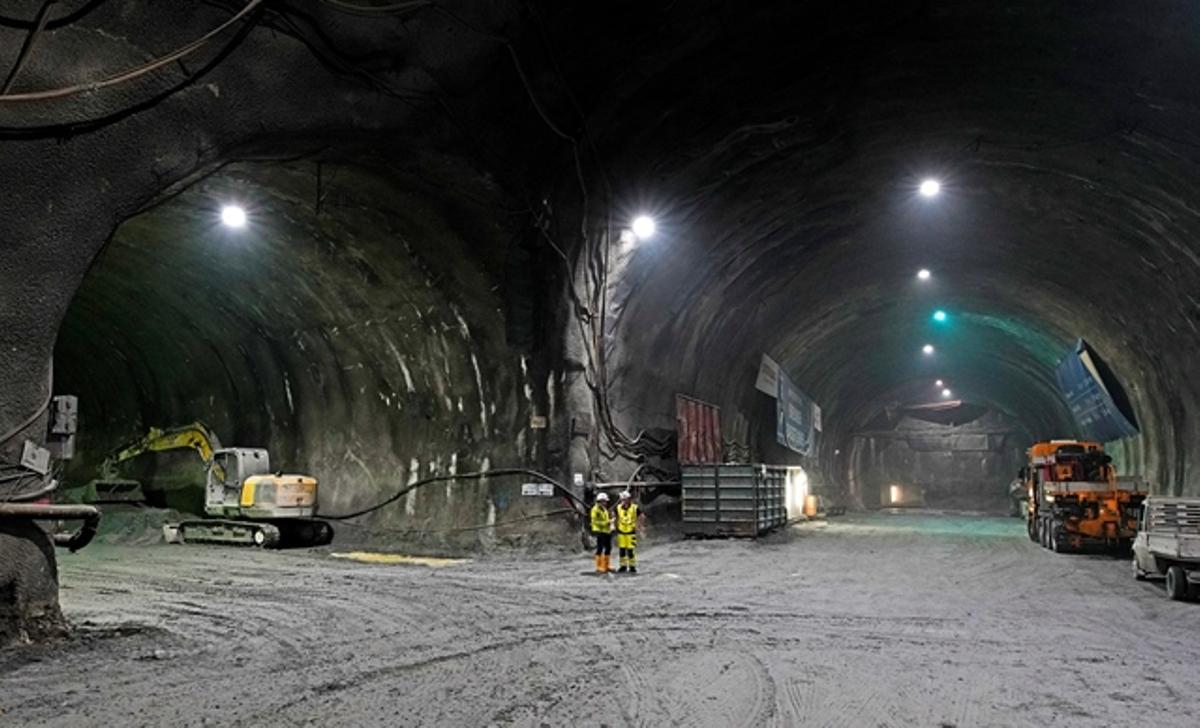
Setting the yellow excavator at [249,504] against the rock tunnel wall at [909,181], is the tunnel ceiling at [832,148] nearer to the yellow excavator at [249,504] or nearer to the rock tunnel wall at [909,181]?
the rock tunnel wall at [909,181]

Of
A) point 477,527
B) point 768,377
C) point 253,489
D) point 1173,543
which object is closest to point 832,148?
point 1173,543

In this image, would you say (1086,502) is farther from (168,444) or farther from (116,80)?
(168,444)

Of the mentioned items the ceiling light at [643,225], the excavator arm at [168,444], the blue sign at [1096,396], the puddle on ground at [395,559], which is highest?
the ceiling light at [643,225]

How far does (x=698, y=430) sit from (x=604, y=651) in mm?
14667

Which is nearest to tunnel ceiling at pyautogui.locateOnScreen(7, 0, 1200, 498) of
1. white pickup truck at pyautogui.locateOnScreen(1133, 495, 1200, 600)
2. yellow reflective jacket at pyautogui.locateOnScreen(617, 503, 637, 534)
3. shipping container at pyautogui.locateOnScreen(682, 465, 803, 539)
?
shipping container at pyautogui.locateOnScreen(682, 465, 803, 539)

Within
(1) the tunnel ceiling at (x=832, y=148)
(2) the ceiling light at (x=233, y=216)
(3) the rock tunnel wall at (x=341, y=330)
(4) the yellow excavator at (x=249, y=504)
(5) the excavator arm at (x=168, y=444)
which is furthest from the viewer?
(5) the excavator arm at (x=168, y=444)

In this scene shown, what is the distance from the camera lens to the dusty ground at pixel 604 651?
216 inches

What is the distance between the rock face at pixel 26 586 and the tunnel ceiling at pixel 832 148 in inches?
213

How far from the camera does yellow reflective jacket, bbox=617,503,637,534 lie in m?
12.8

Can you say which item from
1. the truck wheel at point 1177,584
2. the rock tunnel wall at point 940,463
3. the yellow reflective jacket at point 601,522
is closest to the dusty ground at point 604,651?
the truck wheel at point 1177,584

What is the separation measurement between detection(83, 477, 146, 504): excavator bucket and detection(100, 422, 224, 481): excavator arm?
0.22 m

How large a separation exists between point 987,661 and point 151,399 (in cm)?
2232

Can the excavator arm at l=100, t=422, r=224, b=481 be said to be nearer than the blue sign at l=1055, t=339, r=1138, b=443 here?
Yes

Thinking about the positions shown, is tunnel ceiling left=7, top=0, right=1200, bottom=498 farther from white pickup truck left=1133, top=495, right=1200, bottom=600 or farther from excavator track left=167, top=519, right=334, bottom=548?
excavator track left=167, top=519, right=334, bottom=548
